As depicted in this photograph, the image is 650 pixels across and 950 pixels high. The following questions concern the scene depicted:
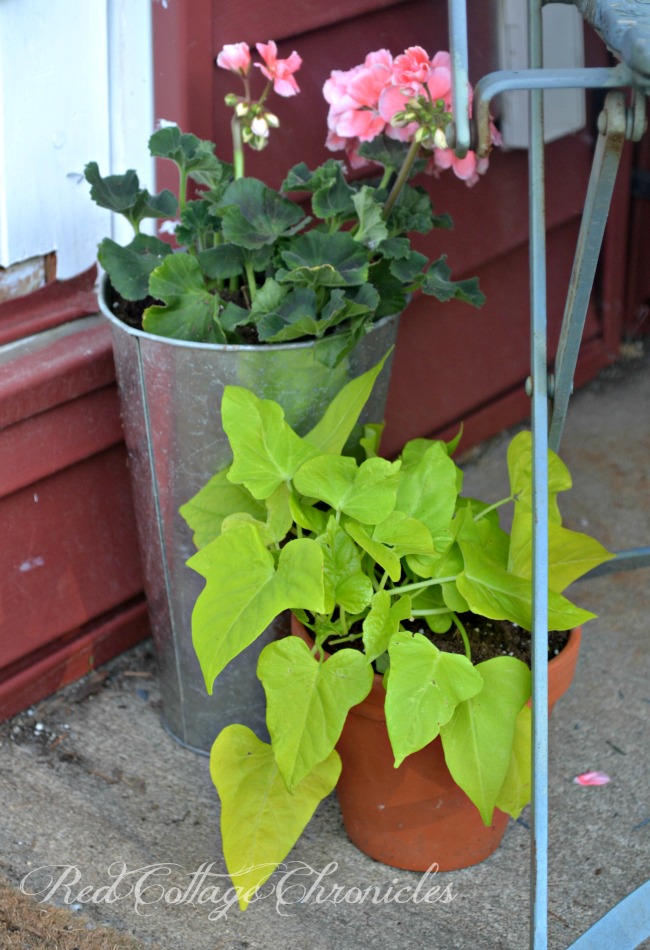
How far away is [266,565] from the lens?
1334mm

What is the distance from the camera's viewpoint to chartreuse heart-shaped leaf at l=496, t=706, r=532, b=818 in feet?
4.34

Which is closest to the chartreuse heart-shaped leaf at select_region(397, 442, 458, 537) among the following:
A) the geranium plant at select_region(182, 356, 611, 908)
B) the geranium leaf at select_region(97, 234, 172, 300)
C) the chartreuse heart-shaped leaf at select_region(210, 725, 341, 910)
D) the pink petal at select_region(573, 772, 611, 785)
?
the geranium plant at select_region(182, 356, 611, 908)

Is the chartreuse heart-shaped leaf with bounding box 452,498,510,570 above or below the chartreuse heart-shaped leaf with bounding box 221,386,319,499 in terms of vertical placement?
below

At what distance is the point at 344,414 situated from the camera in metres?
1.44

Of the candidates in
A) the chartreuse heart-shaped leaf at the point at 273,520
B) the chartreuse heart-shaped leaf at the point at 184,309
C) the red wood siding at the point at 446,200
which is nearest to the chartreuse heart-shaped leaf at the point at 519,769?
the chartreuse heart-shaped leaf at the point at 273,520

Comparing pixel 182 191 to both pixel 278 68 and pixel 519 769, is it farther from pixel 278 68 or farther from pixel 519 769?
pixel 519 769

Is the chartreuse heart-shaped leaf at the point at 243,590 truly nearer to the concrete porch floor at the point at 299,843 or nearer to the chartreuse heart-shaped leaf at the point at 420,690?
the chartreuse heart-shaped leaf at the point at 420,690

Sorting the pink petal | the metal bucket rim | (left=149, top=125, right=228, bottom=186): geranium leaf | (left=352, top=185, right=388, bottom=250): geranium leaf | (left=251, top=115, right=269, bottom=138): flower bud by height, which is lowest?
the pink petal

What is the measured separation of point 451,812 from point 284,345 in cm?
65

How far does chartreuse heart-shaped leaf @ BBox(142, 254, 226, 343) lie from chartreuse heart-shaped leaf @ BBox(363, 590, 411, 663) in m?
0.42

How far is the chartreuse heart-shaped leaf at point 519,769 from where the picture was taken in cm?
132

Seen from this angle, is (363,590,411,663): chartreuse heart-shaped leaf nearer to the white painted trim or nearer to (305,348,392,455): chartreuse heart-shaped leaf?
(305,348,392,455): chartreuse heart-shaped leaf

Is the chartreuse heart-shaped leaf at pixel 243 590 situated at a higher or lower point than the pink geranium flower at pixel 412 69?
lower

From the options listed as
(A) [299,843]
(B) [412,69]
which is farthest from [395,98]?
(A) [299,843]
